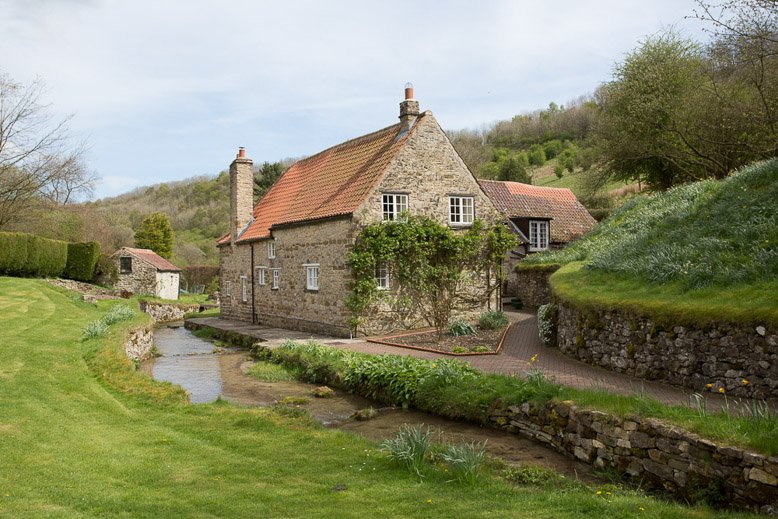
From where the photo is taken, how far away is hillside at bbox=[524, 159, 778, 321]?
1166 centimetres

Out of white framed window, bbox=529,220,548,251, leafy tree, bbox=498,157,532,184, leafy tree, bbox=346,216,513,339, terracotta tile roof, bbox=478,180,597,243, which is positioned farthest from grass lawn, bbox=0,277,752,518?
leafy tree, bbox=498,157,532,184

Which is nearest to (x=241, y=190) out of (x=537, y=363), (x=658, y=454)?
(x=537, y=363)

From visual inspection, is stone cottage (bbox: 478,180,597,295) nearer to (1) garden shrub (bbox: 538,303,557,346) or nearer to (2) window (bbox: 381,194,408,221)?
(2) window (bbox: 381,194,408,221)

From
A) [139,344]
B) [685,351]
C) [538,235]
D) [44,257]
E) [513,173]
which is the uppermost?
[513,173]

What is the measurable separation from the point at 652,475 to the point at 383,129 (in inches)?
738

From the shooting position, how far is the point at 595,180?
38469mm

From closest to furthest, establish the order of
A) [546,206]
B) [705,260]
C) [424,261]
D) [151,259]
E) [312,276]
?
1. [705,260]
2. [424,261]
3. [312,276]
4. [546,206]
5. [151,259]

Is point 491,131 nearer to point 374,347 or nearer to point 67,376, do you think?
point 374,347

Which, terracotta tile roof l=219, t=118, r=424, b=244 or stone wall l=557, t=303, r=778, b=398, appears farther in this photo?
terracotta tile roof l=219, t=118, r=424, b=244

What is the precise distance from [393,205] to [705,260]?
10.7 metres

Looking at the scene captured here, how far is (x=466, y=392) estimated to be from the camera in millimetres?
11711

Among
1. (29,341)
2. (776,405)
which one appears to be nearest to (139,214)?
(29,341)

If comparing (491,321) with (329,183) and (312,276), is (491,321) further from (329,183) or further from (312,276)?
(329,183)

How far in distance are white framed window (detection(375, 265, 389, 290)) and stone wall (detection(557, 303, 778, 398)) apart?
7935 mm
